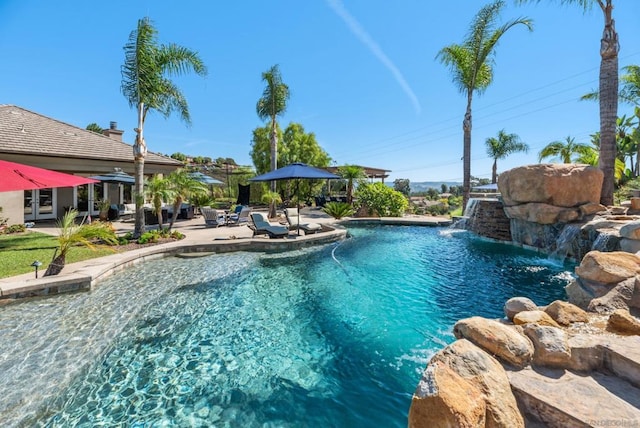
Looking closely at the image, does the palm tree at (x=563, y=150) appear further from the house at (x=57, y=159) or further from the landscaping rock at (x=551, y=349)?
the house at (x=57, y=159)

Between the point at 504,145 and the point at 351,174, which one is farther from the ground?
the point at 504,145

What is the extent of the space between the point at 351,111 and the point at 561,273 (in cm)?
2605

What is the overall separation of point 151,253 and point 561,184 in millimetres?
13245

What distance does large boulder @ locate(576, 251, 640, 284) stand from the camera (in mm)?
4113

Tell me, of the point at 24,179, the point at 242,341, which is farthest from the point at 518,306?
the point at 24,179

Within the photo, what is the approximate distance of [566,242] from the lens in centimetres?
878

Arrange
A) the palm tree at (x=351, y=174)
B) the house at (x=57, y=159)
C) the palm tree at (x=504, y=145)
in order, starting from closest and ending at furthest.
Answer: the house at (x=57, y=159), the palm tree at (x=351, y=174), the palm tree at (x=504, y=145)

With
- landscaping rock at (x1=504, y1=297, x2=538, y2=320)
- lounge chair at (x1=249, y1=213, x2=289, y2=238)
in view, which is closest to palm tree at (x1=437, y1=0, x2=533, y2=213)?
lounge chair at (x1=249, y1=213, x2=289, y2=238)

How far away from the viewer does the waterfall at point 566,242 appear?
336 inches

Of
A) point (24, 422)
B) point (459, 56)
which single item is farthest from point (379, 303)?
point (459, 56)

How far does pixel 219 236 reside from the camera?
445 inches

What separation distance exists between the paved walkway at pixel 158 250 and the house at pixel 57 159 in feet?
4.97

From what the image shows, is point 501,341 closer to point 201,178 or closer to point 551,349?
point 551,349

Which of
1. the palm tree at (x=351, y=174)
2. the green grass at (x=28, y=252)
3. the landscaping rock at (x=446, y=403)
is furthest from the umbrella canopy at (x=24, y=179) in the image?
the palm tree at (x=351, y=174)
